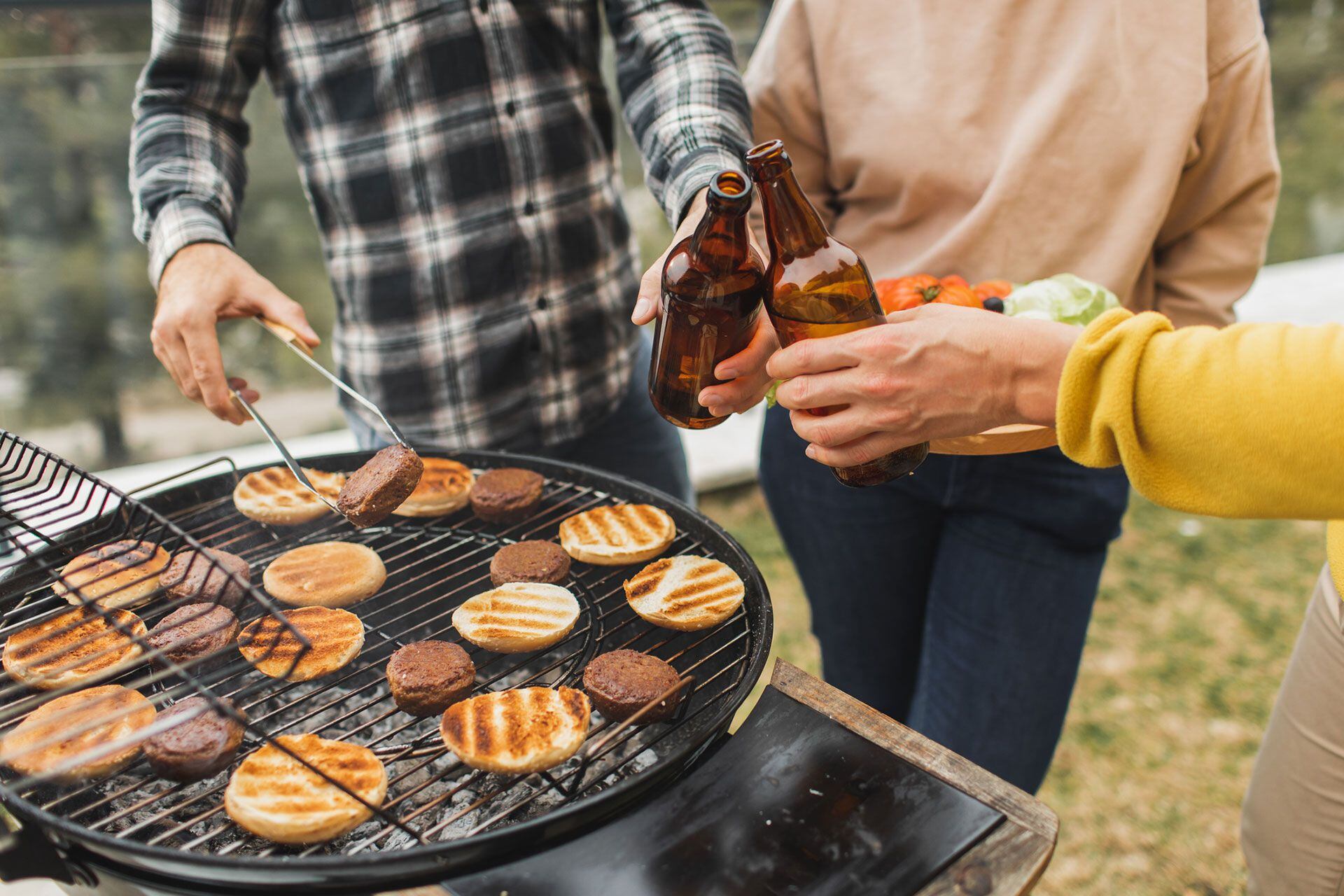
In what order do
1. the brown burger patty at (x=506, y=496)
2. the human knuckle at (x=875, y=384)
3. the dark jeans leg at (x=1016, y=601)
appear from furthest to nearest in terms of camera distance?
the dark jeans leg at (x=1016, y=601), the brown burger patty at (x=506, y=496), the human knuckle at (x=875, y=384)

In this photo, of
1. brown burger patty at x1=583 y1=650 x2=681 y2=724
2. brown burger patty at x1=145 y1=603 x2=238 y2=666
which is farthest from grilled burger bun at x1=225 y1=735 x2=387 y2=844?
brown burger patty at x1=583 y1=650 x2=681 y2=724

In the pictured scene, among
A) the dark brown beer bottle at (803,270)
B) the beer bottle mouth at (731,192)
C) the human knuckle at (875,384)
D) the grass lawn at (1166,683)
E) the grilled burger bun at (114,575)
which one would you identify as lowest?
the grass lawn at (1166,683)

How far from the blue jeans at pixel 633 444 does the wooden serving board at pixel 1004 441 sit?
116cm

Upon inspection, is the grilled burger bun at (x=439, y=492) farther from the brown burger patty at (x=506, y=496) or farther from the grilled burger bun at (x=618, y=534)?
the grilled burger bun at (x=618, y=534)

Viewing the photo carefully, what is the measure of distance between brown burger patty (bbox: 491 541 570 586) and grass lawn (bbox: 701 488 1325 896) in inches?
94.7

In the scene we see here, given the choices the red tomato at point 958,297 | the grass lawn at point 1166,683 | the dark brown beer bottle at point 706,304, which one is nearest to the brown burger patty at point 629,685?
the dark brown beer bottle at point 706,304

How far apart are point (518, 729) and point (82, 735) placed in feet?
2.57

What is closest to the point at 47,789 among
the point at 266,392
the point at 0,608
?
the point at 0,608

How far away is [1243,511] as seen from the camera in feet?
4.43

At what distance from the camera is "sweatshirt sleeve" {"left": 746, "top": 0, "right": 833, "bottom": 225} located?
2.62m

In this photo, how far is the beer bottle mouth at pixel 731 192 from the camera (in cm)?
148

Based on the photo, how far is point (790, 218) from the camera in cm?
155

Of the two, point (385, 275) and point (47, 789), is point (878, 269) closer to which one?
point (385, 275)

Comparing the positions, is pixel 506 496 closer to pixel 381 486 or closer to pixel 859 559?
pixel 381 486
